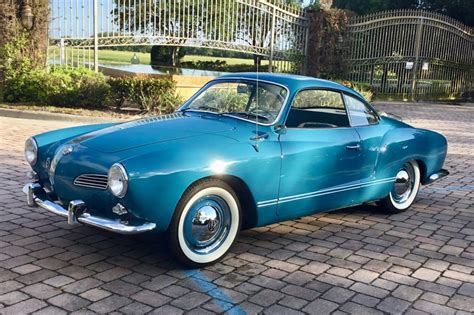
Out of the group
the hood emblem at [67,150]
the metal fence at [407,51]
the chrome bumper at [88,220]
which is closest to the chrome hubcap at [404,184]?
the chrome bumper at [88,220]

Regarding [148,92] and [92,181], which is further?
[148,92]

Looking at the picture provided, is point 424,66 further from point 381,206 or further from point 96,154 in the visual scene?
point 96,154

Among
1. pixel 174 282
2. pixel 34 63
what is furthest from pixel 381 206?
pixel 34 63

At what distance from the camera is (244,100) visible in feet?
16.0

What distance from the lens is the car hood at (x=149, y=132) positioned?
13.0 feet

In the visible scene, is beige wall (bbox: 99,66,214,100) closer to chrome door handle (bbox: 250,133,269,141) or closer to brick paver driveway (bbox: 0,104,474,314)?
brick paver driveway (bbox: 0,104,474,314)

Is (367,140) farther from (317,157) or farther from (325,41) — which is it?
(325,41)

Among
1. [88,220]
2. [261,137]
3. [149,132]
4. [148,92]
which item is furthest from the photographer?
[148,92]

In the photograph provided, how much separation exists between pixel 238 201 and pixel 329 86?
1760 millimetres

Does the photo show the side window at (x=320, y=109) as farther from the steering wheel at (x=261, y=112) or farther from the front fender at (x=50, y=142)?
the front fender at (x=50, y=142)

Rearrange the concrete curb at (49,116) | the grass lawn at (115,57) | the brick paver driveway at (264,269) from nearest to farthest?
1. the brick paver driveway at (264,269)
2. the concrete curb at (49,116)
3. the grass lawn at (115,57)

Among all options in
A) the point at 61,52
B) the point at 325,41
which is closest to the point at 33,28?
the point at 61,52

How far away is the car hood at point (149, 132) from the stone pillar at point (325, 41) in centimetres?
1567

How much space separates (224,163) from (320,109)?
1.86m
